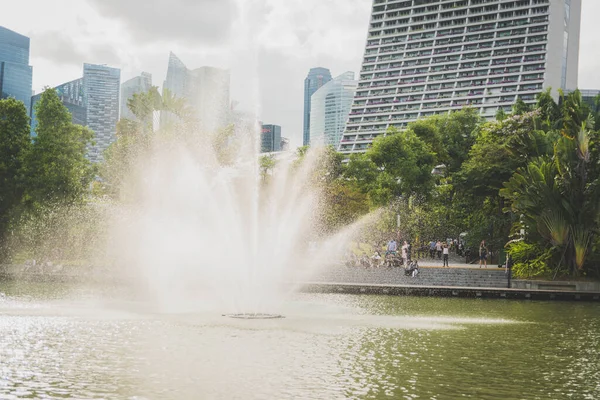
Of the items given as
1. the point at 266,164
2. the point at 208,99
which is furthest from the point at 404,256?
the point at 266,164

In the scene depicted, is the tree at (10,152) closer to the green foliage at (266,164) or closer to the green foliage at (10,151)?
the green foliage at (10,151)

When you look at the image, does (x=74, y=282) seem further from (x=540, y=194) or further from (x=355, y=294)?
(x=540, y=194)

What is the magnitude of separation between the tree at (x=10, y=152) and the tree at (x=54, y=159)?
1.24 m

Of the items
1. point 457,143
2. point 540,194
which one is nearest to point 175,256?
point 540,194

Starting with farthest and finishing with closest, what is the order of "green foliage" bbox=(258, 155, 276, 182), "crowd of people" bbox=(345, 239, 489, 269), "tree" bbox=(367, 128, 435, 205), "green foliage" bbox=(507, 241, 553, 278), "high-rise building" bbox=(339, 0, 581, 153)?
"high-rise building" bbox=(339, 0, 581, 153) < "green foliage" bbox=(258, 155, 276, 182) < "tree" bbox=(367, 128, 435, 205) < "crowd of people" bbox=(345, 239, 489, 269) < "green foliage" bbox=(507, 241, 553, 278)

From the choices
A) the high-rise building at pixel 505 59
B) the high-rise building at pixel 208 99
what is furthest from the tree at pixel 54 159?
the high-rise building at pixel 505 59

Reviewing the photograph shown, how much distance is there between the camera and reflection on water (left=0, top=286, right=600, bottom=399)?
1717cm

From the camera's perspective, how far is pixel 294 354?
21.8 m

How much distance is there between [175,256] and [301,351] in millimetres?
27209

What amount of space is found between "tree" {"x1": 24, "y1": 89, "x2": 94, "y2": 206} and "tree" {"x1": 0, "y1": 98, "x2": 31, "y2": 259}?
1236 millimetres

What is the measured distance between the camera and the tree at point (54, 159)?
215 ft

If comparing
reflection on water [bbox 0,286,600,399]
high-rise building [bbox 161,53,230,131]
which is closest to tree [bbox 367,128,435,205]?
high-rise building [bbox 161,53,230,131]

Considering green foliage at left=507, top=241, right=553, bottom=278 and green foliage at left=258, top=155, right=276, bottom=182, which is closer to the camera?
green foliage at left=507, top=241, right=553, bottom=278

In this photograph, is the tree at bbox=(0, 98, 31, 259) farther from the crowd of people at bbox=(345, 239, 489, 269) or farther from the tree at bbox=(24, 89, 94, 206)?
the crowd of people at bbox=(345, 239, 489, 269)
